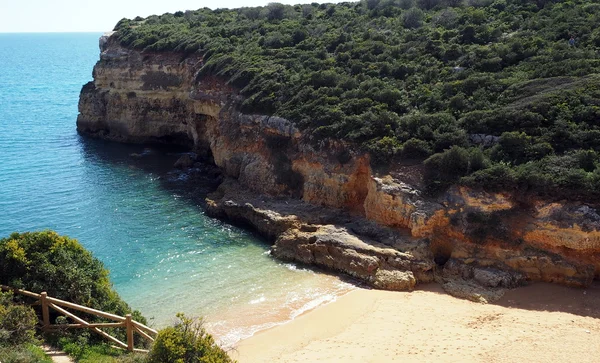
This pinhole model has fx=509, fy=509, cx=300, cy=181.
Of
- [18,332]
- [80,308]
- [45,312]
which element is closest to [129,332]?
[80,308]

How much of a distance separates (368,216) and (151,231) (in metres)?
12.7

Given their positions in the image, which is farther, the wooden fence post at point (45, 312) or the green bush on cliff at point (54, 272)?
the green bush on cliff at point (54, 272)

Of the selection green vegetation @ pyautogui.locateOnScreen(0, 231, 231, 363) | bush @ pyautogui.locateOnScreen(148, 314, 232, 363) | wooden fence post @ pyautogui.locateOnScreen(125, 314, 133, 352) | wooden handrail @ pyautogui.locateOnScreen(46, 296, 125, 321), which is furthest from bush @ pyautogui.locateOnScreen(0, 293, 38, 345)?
bush @ pyautogui.locateOnScreen(148, 314, 232, 363)

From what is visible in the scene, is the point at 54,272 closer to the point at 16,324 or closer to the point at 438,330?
the point at 16,324

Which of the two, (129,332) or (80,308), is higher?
(80,308)

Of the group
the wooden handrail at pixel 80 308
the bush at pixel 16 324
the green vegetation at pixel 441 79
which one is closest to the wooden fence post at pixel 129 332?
the wooden handrail at pixel 80 308

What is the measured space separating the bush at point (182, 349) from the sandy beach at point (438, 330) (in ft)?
18.6

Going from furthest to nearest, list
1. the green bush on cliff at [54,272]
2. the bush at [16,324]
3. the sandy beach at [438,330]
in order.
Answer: the sandy beach at [438,330] < the green bush on cliff at [54,272] < the bush at [16,324]

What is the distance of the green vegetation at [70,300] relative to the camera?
12383mm

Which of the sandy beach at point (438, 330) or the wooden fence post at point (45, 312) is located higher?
the wooden fence post at point (45, 312)

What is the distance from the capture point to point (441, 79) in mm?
33031

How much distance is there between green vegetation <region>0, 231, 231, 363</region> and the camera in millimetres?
12383

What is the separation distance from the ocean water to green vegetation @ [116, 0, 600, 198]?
8310 millimetres

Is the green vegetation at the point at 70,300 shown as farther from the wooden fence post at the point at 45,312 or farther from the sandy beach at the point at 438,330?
the sandy beach at the point at 438,330
